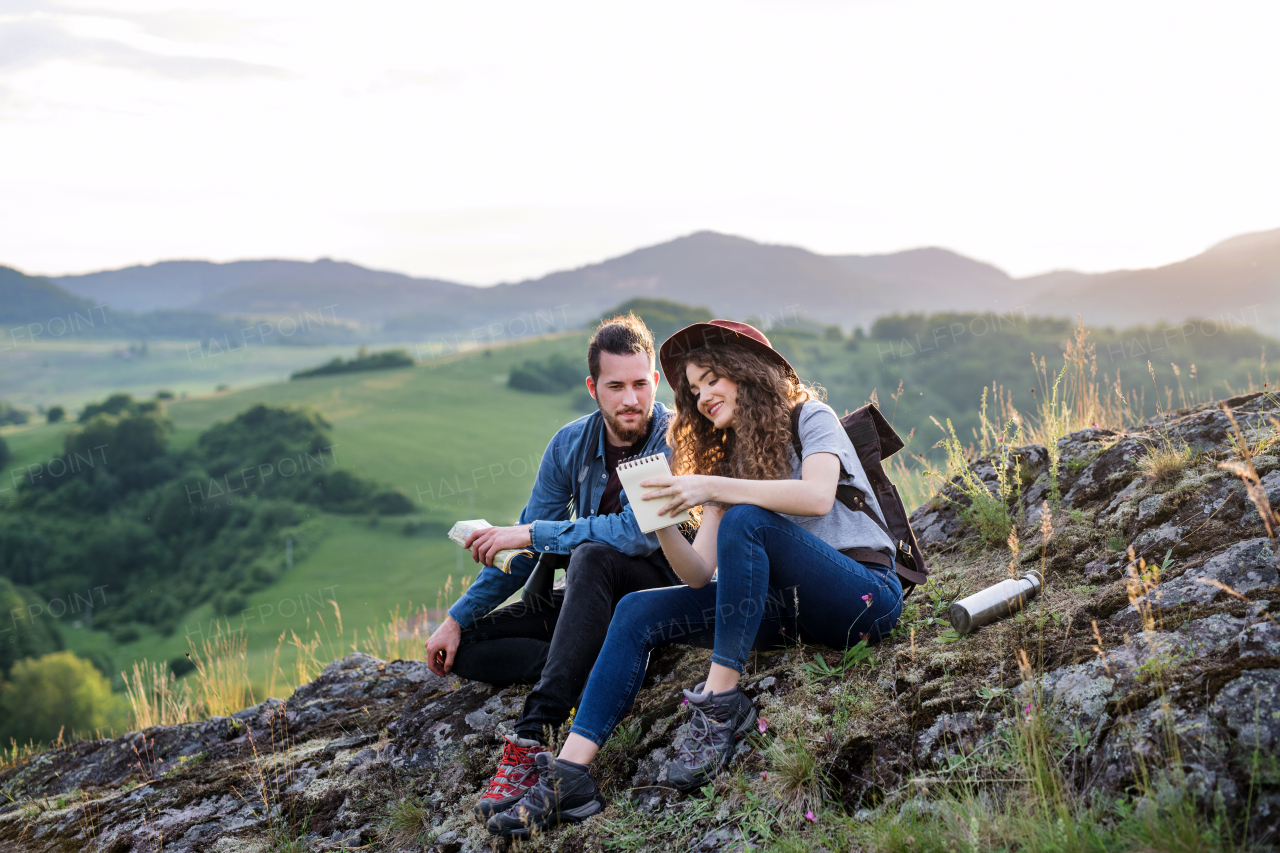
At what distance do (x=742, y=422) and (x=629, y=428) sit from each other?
0.83m

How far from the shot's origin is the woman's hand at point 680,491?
251 centimetres

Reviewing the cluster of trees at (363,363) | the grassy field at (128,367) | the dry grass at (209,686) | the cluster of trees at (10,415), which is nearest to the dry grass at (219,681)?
the dry grass at (209,686)

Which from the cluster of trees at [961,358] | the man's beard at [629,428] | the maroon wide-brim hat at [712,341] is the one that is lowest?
the cluster of trees at [961,358]

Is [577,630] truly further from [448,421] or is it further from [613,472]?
[448,421]

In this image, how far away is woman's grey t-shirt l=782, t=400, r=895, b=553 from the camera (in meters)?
2.76

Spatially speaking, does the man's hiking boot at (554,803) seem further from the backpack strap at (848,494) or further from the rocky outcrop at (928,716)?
the backpack strap at (848,494)

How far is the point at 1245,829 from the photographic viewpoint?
167 cm

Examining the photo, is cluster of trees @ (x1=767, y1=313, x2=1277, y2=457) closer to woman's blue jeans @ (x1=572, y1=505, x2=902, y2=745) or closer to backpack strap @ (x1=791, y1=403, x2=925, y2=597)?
backpack strap @ (x1=791, y1=403, x2=925, y2=597)

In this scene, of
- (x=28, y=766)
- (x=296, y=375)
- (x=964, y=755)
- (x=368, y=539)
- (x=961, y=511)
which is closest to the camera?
(x=964, y=755)


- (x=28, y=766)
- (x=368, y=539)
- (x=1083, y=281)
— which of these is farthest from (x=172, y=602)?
(x=1083, y=281)

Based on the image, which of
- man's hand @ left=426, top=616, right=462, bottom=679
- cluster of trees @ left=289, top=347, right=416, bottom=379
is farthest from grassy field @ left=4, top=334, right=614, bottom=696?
man's hand @ left=426, top=616, right=462, bottom=679

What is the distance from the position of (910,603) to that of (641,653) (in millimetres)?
1344

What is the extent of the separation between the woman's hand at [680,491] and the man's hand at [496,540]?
2.59ft

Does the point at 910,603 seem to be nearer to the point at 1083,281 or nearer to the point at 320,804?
the point at 320,804
